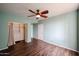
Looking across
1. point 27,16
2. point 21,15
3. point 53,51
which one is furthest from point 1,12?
point 53,51

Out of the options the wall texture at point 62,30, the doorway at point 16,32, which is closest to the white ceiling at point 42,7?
the wall texture at point 62,30

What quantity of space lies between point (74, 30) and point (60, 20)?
0.95 ft

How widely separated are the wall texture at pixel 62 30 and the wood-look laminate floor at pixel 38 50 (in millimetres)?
87

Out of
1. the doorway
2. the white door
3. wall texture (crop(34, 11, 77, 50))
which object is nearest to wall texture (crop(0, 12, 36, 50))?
the doorway

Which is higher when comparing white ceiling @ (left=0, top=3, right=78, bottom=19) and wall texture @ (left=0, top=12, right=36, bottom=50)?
white ceiling @ (left=0, top=3, right=78, bottom=19)

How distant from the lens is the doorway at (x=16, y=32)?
1.68 m

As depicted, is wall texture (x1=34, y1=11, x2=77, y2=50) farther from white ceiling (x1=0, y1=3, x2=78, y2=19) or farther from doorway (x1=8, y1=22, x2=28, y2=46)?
doorway (x1=8, y1=22, x2=28, y2=46)

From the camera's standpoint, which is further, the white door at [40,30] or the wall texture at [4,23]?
the white door at [40,30]

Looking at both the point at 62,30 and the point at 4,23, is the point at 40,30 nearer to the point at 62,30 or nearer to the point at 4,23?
the point at 62,30

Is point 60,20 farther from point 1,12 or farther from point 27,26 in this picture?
point 1,12

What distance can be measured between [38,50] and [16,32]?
495mm

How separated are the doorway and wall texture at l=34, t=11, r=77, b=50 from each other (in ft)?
1.18

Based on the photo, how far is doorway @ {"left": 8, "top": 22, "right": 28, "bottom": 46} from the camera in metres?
1.68

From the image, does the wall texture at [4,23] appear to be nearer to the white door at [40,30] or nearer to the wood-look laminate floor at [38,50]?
the wood-look laminate floor at [38,50]
